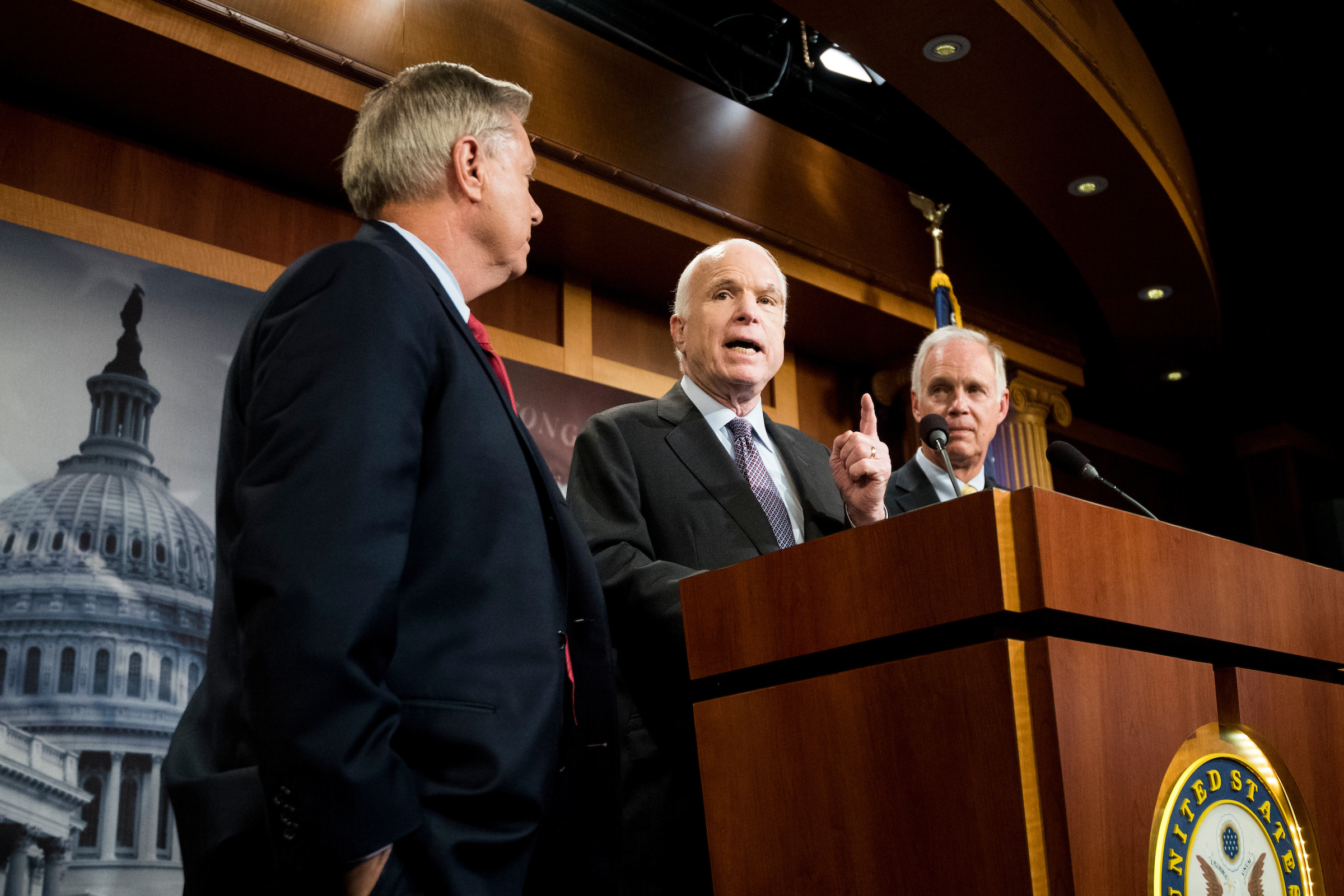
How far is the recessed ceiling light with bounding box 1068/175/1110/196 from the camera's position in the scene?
471 centimetres

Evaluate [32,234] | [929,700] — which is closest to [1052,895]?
[929,700]

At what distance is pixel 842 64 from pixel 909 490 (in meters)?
2.58

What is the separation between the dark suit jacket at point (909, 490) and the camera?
2.71m

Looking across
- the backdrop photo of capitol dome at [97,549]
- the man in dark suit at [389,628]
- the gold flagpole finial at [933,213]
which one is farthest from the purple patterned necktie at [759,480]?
the gold flagpole finial at [933,213]

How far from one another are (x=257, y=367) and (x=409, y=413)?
187 mm

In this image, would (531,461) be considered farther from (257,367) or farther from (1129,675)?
(1129,675)

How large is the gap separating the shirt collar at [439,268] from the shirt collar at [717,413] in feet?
2.07

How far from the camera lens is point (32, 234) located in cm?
323

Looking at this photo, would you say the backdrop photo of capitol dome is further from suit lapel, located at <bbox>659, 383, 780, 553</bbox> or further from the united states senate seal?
the united states senate seal

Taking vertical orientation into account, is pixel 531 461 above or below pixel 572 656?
above

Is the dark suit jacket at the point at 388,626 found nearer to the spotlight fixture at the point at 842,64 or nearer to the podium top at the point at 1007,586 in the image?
the podium top at the point at 1007,586

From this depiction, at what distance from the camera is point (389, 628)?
1154 millimetres

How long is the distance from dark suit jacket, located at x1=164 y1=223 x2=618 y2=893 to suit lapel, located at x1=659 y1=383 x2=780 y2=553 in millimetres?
474

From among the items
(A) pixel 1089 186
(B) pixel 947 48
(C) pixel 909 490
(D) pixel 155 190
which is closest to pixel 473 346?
(C) pixel 909 490
